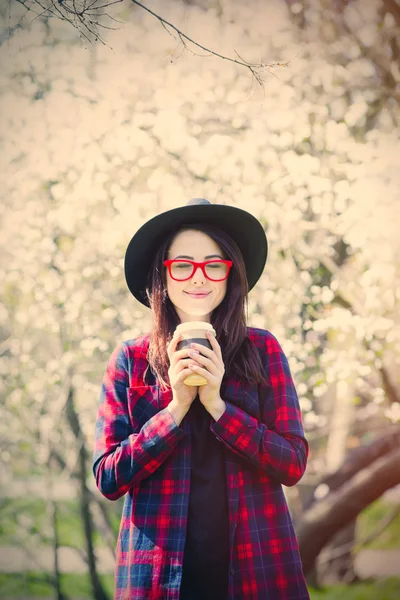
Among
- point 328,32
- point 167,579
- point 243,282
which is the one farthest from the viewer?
point 328,32

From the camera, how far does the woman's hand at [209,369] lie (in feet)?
4.56

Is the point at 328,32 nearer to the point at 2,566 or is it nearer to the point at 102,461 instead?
the point at 102,461

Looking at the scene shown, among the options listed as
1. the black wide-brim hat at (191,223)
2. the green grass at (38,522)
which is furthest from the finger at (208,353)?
the green grass at (38,522)

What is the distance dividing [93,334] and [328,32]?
2266mm

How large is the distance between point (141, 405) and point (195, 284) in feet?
1.19

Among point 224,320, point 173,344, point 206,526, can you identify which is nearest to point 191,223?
point 224,320

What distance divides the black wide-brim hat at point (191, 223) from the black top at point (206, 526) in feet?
1.68

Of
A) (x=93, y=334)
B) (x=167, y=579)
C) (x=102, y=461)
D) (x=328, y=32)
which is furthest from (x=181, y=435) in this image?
(x=328, y=32)

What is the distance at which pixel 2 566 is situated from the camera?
A: 11.0ft

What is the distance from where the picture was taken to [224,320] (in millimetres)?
1631

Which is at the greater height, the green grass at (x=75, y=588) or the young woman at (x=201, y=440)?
the young woman at (x=201, y=440)

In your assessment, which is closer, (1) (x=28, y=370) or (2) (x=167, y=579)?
(2) (x=167, y=579)

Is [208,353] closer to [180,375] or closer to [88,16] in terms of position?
[180,375]

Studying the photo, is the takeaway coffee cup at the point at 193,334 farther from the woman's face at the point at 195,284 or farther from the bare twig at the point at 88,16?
the bare twig at the point at 88,16
